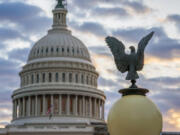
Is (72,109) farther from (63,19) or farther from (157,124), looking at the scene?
(157,124)

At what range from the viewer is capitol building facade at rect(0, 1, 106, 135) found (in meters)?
125

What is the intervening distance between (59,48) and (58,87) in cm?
1180

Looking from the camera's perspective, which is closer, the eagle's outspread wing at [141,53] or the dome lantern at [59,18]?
the eagle's outspread wing at [141,53]

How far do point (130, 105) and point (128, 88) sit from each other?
101 centimetres

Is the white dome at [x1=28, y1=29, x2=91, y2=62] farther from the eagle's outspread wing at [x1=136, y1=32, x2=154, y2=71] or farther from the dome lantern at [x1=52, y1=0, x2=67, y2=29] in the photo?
the eagle's outspread wing at [x1=136, y1=32, x2=154, y2=71]

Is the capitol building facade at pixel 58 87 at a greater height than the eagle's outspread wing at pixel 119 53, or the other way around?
the capitol building facade at pixel 58 87

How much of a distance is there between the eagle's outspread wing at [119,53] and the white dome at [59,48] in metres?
116

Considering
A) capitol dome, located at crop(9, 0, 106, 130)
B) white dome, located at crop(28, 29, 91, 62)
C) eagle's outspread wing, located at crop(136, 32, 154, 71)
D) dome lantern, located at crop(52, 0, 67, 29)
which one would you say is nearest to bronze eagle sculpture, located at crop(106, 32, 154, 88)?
eagle's outspread wing, located at crop(136, 32, 154, 71)

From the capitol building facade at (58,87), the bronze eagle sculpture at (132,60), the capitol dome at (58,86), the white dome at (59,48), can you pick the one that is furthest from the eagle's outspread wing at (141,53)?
the white dome at (59,48)

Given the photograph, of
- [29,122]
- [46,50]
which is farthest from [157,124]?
[46,50]

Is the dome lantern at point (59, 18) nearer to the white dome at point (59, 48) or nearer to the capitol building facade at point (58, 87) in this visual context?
the capitol building facade at point (58, 87)

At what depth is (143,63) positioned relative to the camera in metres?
15.4

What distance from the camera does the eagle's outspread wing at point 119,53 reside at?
15477 millimetres

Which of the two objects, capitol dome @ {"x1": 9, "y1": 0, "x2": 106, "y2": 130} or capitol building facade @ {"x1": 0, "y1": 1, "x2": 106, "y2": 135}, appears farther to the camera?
capitol dome @ {"x1": 9, "y1": 0, "x2": 106, "y2": 130}
